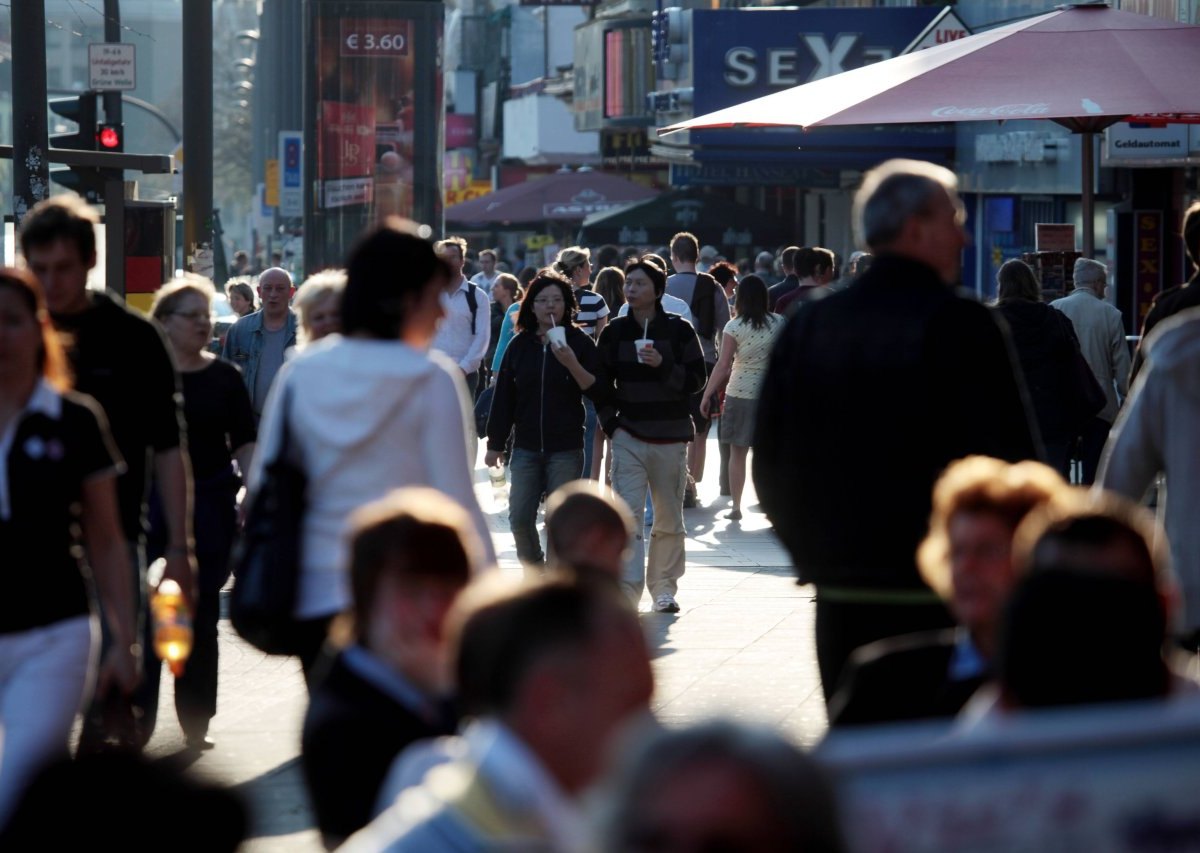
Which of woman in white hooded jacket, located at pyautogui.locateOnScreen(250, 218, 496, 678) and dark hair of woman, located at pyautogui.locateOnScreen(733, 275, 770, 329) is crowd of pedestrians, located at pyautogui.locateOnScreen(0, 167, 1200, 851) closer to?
woman in white hooded jacket, located at pyautogui.locateOnScreen(250, 218, 496, 678)

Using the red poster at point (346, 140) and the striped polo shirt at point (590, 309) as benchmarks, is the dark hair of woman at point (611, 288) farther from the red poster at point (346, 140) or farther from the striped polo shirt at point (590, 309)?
the red poster at point (346, 140)

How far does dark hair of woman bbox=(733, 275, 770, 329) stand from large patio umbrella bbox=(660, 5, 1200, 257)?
357 cm

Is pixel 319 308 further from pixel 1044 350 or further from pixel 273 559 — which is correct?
pixel 1044 350

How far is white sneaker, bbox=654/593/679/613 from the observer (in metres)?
11.1

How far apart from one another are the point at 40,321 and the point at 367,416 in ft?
2.40

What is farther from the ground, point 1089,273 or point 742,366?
point 1089,273

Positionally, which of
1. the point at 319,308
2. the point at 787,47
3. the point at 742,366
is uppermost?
the point at 787,47

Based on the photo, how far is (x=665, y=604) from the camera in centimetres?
1112

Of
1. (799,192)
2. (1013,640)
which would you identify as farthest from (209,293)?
(799,192)

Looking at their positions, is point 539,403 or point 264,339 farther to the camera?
point 264,339

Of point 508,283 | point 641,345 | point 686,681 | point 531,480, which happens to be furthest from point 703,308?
point 686,681

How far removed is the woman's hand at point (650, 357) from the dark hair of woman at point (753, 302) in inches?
157

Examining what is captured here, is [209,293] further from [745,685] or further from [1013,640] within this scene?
[1013,640]

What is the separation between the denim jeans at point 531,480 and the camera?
427 inches
